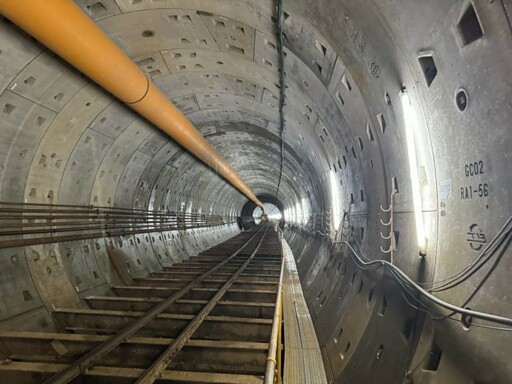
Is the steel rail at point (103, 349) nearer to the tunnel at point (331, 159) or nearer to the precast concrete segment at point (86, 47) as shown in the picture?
the tunnel at point (331, 159)

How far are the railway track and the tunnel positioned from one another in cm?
9

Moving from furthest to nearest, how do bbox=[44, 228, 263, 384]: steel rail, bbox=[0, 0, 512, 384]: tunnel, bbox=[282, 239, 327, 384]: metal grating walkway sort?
bbox=[282, 239, 327, 384]: metal grating walkway < bbox=[44, 228, 263, 384]: steel rail < bbox=[0, 0, 512, 384]: tunnel

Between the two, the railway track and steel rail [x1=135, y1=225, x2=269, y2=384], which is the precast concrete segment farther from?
steel rail [x1=135, y1=225, x2=269, y2=384]

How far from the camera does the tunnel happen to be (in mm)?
2441

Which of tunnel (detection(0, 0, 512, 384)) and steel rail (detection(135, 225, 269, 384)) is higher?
tunnel (detection(0, 0, 512, 384))

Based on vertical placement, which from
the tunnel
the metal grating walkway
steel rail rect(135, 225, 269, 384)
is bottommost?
the metal grating walkway

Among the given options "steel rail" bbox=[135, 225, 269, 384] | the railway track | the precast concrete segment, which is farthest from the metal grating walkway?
the precast concrete segment

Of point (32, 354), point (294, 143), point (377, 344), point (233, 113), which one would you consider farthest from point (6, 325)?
point (294, 143)

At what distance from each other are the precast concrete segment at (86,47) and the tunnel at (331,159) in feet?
0.21

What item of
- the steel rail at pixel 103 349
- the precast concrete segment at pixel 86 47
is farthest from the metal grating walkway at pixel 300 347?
the precast concrete segment at pixel 86 47

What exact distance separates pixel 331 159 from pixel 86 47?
569cm

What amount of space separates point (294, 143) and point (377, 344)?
7.81m

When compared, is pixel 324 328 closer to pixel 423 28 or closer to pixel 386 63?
pixel 386 63

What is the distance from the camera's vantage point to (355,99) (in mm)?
4949
